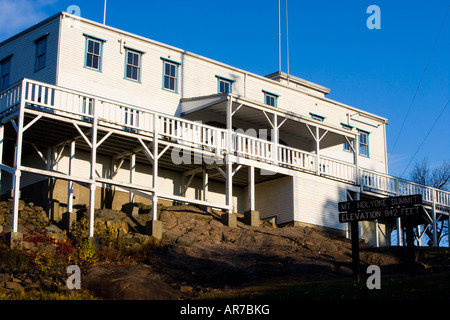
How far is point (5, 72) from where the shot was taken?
31578 mm

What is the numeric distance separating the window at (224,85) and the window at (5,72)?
31.8 ft

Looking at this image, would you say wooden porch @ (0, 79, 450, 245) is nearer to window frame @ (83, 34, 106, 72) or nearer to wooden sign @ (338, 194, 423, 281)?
window frame @ (83, 34, 106, 72)

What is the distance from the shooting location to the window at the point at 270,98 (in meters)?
36.5

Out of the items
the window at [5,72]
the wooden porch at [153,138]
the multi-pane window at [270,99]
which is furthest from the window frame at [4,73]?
the multi-pane window at [270,99]

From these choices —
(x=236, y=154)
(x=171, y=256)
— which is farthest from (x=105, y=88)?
(x=171, y=256)

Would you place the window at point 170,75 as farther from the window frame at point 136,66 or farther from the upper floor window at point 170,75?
the window frame at point 136,66

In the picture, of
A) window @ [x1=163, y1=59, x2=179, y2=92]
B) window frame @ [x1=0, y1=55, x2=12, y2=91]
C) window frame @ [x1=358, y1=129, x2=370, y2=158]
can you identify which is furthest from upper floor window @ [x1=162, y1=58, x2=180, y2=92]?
window frame @ [x1=358, y1=129, x2=370, y2=158]

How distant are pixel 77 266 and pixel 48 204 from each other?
6.27m

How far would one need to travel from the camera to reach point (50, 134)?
1045 inches

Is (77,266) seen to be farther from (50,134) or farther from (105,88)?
(105,88)

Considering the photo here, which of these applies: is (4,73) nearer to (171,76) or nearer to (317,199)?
(171,76)

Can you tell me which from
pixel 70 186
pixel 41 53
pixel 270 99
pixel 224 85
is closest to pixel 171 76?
pixel 224 85

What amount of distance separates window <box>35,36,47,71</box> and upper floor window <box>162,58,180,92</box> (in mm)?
5419
